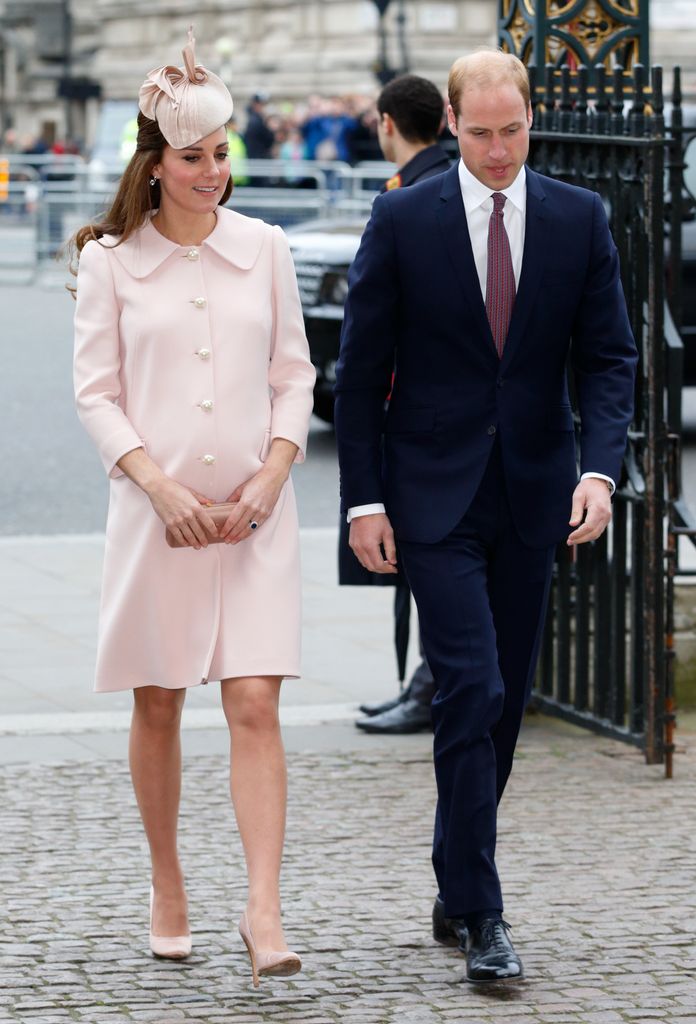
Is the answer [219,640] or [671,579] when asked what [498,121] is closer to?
[219,640]

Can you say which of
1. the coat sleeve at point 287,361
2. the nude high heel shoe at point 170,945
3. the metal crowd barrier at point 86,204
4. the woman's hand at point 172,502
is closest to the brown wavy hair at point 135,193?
the coat sleeve at point 287,361

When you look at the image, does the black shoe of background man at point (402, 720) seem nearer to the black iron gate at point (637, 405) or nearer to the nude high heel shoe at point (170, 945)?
the black iron gate at point (637, 405)

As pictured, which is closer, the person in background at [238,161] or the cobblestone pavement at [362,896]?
the cobblestone pavement at [362,896]

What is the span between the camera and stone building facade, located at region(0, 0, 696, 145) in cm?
4803

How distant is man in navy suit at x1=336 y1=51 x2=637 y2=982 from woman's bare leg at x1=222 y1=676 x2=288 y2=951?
1.13ft

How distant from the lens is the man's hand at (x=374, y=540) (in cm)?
471

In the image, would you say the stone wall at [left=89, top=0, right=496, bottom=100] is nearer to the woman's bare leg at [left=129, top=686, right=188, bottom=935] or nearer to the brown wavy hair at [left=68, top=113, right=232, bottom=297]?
the brown wavy hair at [left=68, top=113, right=232, bottom=297]

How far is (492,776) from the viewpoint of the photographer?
4648mm

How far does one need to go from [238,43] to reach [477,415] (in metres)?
53.1

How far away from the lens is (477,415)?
A: 4676 mm

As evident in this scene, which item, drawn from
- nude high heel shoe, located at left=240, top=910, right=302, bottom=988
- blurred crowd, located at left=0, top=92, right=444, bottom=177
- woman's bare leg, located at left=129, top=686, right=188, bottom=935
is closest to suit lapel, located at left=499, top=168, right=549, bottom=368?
woman's bare leg, located at left=129, top=686, right=188, bottom=935

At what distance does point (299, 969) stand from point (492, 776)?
22.0 inches

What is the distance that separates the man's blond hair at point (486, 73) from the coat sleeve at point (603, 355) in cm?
37

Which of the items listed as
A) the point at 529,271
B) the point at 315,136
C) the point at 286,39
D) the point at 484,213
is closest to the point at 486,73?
the point at 484,213
